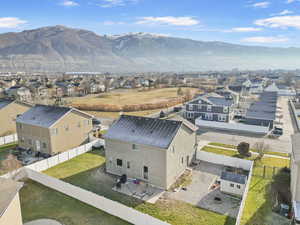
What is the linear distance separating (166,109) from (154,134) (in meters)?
34.9

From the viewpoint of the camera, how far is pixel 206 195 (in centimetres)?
1850

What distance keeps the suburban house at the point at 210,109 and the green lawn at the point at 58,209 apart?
102 ft

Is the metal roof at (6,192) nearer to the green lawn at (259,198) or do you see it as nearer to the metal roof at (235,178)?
the green lawn at (259,198)

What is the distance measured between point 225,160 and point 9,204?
65.3 ft

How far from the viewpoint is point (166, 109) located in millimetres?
55188

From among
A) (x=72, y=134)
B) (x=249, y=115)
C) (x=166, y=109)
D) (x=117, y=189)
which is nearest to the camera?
(x=117, y=189)

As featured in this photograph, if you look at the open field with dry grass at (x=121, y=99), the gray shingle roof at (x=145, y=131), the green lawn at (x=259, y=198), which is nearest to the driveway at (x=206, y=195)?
the green lawn at (x=259, y=198)

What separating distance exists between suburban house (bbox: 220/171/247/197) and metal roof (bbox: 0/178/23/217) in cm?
1530

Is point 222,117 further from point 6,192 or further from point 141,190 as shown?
point 6,192

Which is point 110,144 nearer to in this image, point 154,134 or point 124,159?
point 124,159

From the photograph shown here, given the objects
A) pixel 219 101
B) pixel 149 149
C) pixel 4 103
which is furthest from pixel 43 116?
pixel 219 101

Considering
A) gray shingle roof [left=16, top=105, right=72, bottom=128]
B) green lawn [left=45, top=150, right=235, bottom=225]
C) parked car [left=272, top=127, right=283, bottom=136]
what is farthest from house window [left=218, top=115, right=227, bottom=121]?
gray shingle roof [left=16, top=105, right=72, bottom=128]

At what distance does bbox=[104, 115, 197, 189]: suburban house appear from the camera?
19.5m

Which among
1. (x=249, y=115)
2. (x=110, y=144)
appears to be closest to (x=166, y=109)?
(x=249, y=115)
